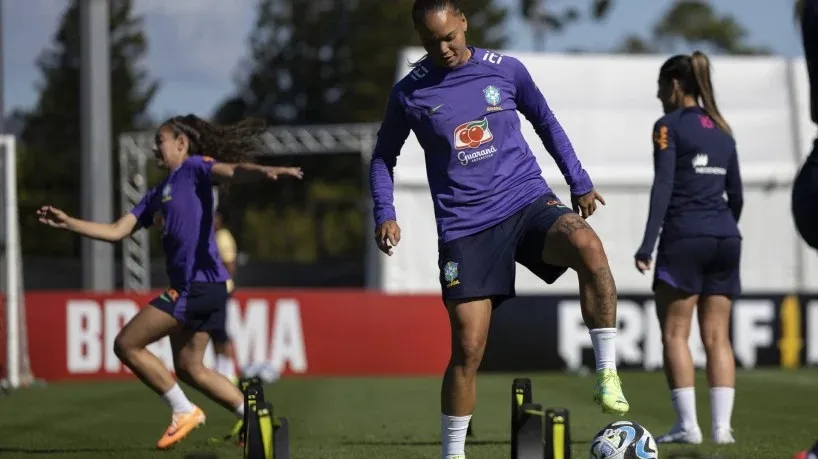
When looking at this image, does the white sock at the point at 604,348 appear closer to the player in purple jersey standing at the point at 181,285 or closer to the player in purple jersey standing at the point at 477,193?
the player in purple jersey standing at the point at 477,193

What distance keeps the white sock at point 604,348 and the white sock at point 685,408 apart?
2.40 m

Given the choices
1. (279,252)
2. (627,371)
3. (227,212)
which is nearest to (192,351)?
(227,212)

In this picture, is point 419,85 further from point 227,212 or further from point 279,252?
point 279,252

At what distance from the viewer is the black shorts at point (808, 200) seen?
527 centimetres

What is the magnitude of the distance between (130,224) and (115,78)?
2433 inches

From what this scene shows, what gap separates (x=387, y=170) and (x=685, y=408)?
8.75 feet

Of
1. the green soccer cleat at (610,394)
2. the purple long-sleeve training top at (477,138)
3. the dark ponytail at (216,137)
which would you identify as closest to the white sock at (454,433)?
the green soccer cleat at (610,394)

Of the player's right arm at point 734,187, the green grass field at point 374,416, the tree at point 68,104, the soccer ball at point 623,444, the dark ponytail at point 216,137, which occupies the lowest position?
the green grass field at point 374,416

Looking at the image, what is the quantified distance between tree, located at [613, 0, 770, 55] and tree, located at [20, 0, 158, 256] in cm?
3108

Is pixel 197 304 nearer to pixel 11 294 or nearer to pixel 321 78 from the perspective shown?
pixel 11 294

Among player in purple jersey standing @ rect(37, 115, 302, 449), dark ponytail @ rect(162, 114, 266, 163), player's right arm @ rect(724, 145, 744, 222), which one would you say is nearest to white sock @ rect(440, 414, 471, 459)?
player in purple jersey standing @ rect(37, 115, 302, 449)

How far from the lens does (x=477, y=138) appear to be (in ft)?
21.8

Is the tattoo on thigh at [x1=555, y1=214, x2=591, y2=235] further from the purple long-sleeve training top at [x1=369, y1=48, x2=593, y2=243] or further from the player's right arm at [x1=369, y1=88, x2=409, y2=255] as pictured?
the player's right arm at [x1=369, y1=88, x2=409, y2=255]

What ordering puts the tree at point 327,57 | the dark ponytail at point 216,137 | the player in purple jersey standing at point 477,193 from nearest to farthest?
the player in purple jersey standing at point 477,193 → the dark ponytail at point 216,137 → the tree at point 327,57
